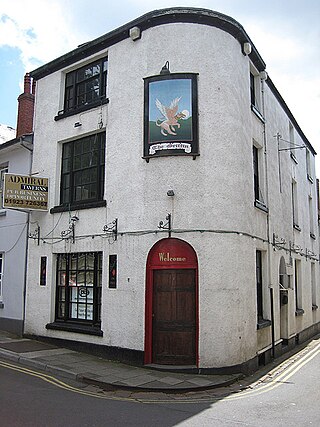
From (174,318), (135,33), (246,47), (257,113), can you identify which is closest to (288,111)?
(257,113)

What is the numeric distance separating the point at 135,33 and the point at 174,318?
7.87 meters

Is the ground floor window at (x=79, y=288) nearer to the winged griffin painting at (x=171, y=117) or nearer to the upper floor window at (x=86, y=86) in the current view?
the winged griffin painting at (x=171, y=117)

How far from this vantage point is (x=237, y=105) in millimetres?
11984

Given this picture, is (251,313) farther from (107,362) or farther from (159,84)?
(159,84)

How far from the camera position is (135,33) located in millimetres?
12305

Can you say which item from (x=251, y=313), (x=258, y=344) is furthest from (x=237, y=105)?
(x=258, y=344)

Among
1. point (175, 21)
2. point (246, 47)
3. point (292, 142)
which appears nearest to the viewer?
point (175, 21)

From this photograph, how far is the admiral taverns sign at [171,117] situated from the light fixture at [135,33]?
1577 mm

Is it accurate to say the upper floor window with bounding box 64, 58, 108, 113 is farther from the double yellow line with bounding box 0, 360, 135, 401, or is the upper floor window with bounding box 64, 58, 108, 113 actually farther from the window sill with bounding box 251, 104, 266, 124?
the double yellow line with bounding box 0, 360, 135, 401

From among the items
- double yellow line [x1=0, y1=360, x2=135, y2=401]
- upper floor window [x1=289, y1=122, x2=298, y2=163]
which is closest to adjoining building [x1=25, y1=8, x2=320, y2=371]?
double yellow line [x1=0, y1=360, x2=135, y2=401]

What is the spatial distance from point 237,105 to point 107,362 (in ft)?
25.1

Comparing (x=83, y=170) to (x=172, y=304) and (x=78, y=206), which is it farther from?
(x=172, y=304)

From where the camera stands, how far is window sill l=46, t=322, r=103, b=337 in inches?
472

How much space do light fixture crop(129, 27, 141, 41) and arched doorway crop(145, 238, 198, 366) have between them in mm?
5857
